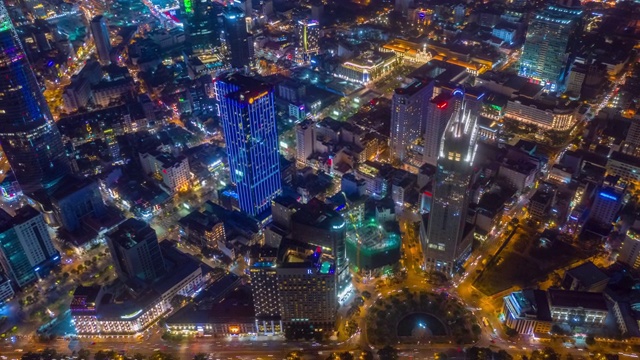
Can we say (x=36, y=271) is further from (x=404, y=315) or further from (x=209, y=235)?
(x=404, y=315)

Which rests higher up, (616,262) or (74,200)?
(74,200)

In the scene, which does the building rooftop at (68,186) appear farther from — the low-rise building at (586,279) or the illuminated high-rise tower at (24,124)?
the low-rise building at (586,279)

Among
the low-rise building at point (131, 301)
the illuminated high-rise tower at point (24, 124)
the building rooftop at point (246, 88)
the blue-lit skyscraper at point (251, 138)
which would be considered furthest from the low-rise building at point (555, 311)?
the illuminated high-rise tower at point (24, 124)

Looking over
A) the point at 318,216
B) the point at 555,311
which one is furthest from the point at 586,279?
the point at 318,216

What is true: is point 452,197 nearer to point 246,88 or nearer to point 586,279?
point 586,279

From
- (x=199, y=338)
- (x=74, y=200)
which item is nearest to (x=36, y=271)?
(x=74, y=200)

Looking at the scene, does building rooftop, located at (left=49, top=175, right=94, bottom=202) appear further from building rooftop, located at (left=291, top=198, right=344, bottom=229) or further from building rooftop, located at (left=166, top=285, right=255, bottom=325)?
building rooftop, located at (left=291, top=198, right=344, bottom=229)
